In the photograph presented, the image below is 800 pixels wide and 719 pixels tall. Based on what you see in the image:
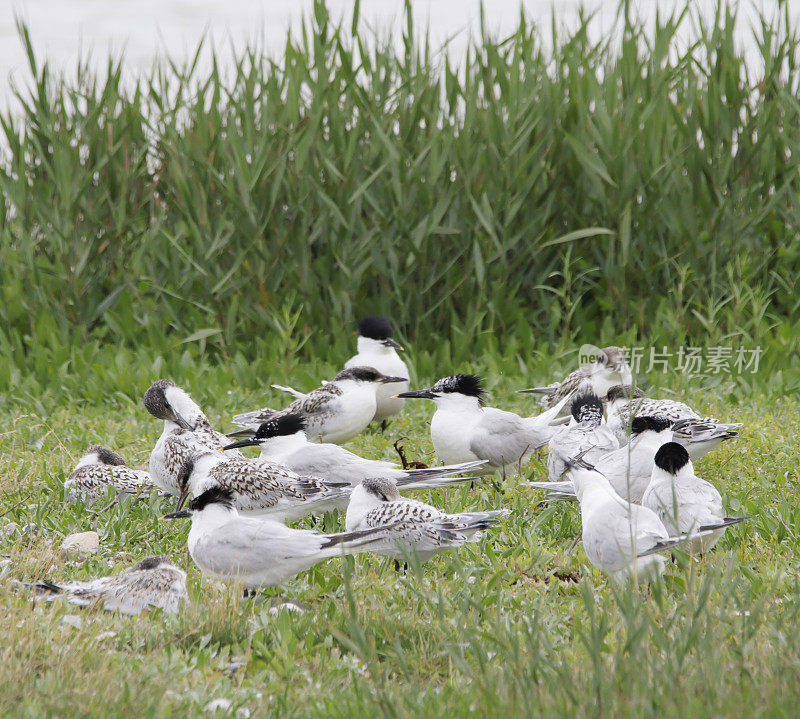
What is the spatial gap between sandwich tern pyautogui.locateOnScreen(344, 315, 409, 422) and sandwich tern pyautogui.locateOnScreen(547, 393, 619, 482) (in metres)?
1.83

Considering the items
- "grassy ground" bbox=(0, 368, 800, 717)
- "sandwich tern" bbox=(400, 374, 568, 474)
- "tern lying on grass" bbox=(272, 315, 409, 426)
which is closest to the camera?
"grassy ground" bbox=(0, 368, 800, 717)

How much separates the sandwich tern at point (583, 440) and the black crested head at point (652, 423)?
30 centimetres

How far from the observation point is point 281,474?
4562 millimetres

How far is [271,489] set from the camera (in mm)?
4465

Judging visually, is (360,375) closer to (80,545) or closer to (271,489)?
(271,489)

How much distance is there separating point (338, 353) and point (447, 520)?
16.3 ft

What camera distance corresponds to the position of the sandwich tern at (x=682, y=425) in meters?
5.07

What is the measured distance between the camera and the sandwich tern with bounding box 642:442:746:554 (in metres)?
3.87

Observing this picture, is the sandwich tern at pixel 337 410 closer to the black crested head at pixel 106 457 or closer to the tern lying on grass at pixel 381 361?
the tern lying on grass at pixel 381 361

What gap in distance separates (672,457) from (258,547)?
1865 mm

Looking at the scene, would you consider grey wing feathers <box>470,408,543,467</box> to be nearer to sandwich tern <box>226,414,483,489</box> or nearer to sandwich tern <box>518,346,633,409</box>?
sandwich tern <box>226,414,483,489</box>

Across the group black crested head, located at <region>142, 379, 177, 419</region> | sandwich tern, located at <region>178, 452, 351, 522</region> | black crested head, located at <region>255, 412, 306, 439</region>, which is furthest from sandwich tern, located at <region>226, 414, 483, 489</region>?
black crested head, located at <region>142, 379, 177, 419</region>

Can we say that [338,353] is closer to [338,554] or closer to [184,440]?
[184,440]

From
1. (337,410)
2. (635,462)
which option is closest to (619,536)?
(635,462)
